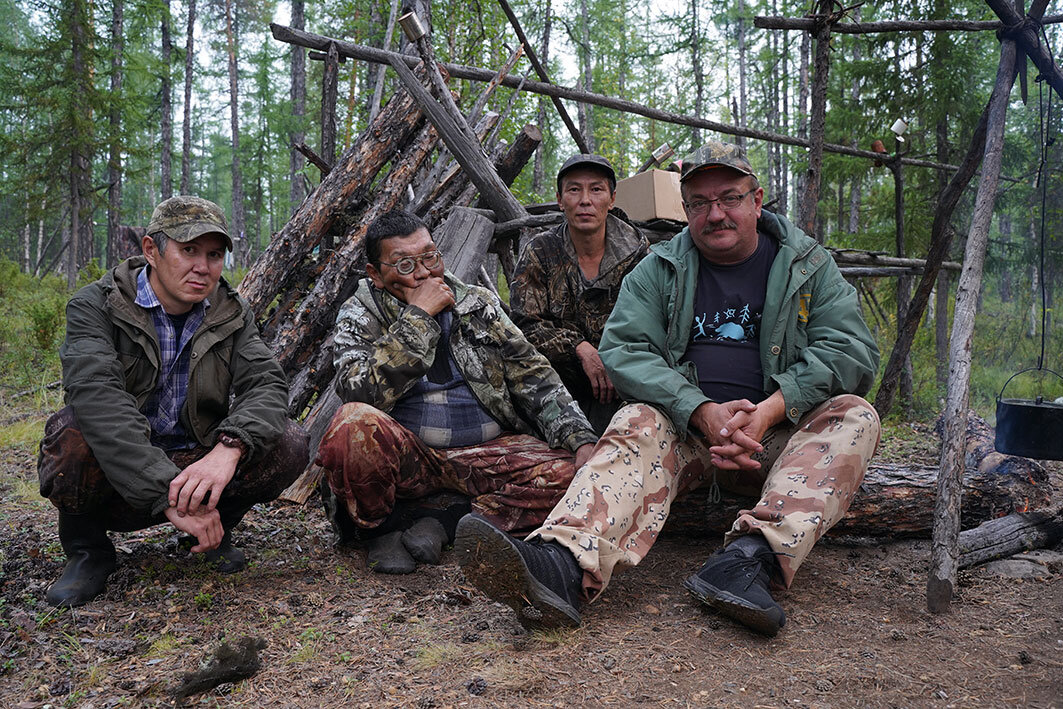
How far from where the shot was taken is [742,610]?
2322 mm

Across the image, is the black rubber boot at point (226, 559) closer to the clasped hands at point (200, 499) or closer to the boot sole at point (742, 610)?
the clasped hands at point (200, 499)

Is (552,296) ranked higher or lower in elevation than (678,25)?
lower

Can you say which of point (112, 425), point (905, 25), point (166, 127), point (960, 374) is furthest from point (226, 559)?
point (166, 127)

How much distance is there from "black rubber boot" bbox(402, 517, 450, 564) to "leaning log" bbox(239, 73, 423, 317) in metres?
2.34

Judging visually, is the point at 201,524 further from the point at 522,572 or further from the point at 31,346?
the point at 31,346

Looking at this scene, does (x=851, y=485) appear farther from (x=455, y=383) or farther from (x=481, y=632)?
(x=455, y=383)

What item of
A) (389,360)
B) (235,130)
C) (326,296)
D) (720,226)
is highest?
(235,130)

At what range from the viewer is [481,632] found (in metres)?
2.51

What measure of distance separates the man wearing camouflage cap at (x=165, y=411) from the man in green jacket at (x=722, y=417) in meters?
1.23

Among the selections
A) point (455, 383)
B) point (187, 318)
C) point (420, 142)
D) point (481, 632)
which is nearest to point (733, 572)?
point (481, 632)

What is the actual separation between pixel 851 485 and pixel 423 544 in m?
1.93

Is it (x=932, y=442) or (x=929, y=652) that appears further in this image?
(x=932, y=442)

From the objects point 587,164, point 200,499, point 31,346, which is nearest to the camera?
point 200,499

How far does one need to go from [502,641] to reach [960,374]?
2055 mm
